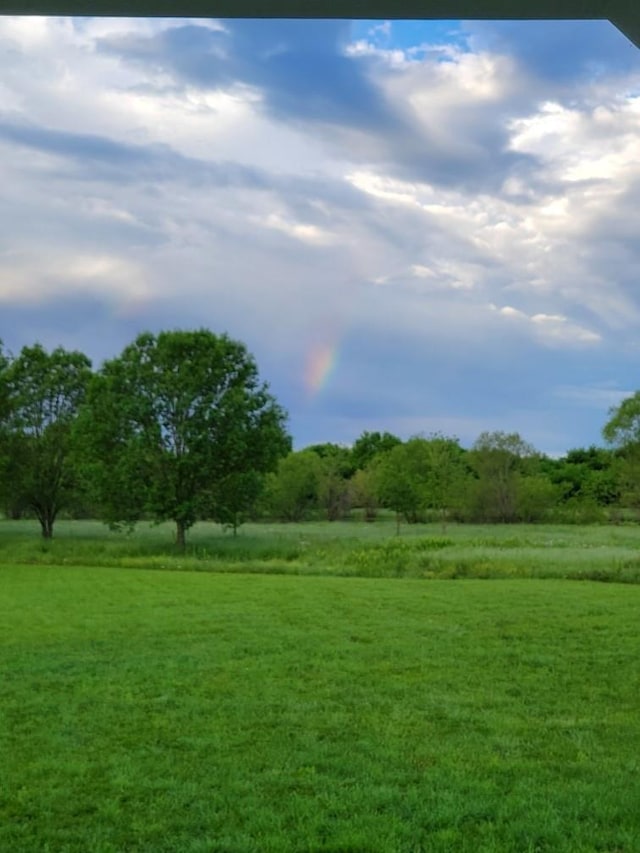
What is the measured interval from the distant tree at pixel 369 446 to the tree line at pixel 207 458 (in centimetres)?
320

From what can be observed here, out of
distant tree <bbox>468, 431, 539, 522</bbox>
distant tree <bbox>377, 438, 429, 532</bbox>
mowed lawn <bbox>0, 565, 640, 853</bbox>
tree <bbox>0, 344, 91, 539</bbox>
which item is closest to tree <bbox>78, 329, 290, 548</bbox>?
tree <bbox>0, 344, 91, 539</bbox>

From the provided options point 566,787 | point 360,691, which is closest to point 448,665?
point 360,691

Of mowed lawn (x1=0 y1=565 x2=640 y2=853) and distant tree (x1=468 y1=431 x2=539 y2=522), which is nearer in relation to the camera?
mowed lawn (x1=0 y1=565 x2=640 y2=853)

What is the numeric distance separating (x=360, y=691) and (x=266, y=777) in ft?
5.90

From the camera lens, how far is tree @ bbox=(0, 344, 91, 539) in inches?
875

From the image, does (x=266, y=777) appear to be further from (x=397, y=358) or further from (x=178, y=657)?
(x=397, y=358)

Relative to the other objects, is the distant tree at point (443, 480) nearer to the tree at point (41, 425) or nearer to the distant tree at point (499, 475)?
the distant tree at point (499, 475)

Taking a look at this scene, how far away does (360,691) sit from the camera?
5055 millimetres

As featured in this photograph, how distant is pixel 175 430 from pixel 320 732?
16922 millimetres

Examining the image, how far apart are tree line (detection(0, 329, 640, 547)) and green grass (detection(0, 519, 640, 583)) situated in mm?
879

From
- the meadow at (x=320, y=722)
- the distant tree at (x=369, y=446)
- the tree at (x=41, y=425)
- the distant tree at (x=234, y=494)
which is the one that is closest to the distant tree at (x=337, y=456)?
the distant tree at (x=369, y=446)

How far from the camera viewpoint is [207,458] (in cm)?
2042

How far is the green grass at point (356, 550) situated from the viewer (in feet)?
48.3

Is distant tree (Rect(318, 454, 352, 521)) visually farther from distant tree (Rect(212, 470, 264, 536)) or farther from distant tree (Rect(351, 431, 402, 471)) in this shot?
distant tree (Rect(212, 470, 264, 536))
